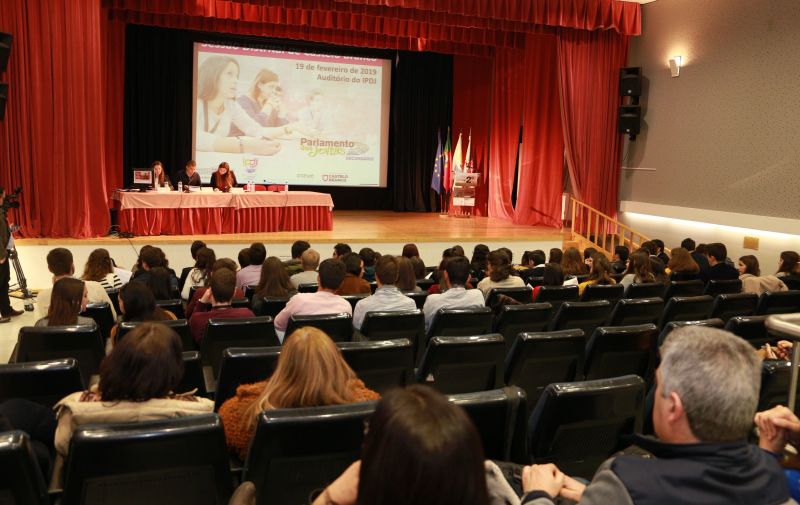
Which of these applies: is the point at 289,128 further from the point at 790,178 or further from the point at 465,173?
the point at 790,178

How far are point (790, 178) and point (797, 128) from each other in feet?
1.99

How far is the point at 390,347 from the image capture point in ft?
10.1

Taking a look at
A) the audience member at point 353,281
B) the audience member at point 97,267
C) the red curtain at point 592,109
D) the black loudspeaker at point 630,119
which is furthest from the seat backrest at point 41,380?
the black loudspeaker at point 630,119

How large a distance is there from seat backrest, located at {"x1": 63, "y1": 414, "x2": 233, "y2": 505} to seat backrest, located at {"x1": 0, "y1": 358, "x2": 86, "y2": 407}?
2.60 feet

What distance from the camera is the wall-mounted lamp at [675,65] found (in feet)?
33.8

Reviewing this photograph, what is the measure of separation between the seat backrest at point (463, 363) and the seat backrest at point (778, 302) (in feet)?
8.61

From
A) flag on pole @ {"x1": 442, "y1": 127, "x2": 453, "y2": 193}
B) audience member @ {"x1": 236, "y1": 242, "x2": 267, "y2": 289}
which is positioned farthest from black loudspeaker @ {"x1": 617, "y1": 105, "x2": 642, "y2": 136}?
audience member @ {"x1": 236, "y1": 242, "x2": 267, "y2": 289}

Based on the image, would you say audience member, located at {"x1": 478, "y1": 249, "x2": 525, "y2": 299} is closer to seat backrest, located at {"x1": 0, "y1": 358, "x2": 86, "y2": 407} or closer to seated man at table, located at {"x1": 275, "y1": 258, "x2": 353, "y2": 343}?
seated man at table, located at {"x1": 275, "y1": 258, "x2": 353, "y2": 343}

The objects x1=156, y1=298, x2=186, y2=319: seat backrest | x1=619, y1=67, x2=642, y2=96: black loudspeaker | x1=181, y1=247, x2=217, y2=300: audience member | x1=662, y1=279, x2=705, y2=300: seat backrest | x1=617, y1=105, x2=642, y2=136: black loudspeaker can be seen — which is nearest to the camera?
x1=156, y1=298, x2=186, y2=319: seat backrest

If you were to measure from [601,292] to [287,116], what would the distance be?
9106mm

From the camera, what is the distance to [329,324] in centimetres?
371

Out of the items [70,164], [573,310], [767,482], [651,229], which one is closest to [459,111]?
[651,229]

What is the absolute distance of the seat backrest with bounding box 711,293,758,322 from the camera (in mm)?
4793

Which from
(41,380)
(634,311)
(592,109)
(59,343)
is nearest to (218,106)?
(592,109)
